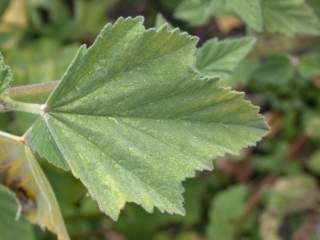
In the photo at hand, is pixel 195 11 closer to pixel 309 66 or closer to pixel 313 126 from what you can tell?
pixel 309 66

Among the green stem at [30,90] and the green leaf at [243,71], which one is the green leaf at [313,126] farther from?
the green stem at [30,90]

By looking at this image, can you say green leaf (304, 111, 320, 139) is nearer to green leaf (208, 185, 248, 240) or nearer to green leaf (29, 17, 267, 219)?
green leaf (208, 185, 248, 240)

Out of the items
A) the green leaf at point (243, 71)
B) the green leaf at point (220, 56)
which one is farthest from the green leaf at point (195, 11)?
the green leaf at point (243, 71)

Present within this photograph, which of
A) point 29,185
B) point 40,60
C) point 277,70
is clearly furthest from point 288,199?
point 29,185

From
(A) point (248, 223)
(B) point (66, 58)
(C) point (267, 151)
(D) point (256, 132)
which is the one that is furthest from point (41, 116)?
(C) point (267, 151)

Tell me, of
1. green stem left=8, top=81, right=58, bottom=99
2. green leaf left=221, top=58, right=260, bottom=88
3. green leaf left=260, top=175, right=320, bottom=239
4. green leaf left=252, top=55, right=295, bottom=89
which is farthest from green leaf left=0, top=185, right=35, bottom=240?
green leaf left=260, top=175, right=320, bottom=239

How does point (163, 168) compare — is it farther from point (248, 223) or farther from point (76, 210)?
point (248, 223)
